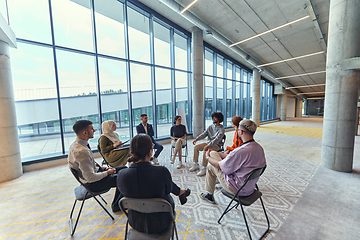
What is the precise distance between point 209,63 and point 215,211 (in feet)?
26.9

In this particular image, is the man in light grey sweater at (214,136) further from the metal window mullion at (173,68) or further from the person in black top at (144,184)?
the metal window mullion at (173,68)

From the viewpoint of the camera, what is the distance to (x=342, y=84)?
336 cm

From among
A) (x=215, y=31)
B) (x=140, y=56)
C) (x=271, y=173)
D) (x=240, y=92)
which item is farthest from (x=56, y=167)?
(x=240, y=92)

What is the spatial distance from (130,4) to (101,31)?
1.81m

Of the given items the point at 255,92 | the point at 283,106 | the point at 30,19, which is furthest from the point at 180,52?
the point at 283,106

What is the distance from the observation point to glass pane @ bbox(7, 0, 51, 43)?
373cm

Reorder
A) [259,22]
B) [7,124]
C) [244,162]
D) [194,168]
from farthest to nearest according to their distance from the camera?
[259,22] < [194,168] < [7,124] < [244,162]

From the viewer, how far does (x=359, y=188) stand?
274 cm

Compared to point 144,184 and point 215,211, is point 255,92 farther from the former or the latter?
point 144,184

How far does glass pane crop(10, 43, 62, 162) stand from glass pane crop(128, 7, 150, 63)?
2574 mm

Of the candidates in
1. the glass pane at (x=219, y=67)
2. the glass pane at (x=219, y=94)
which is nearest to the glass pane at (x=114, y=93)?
the glass pane at (x=219, y=94)

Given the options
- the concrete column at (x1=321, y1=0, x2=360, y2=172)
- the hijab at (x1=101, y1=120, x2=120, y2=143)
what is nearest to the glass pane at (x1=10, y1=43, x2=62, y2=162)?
the hijab at (x1=101, y1=120, x2=120, y2=143)

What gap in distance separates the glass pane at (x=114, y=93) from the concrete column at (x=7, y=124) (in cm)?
206

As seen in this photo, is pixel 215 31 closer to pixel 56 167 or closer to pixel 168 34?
pixel 168 34
